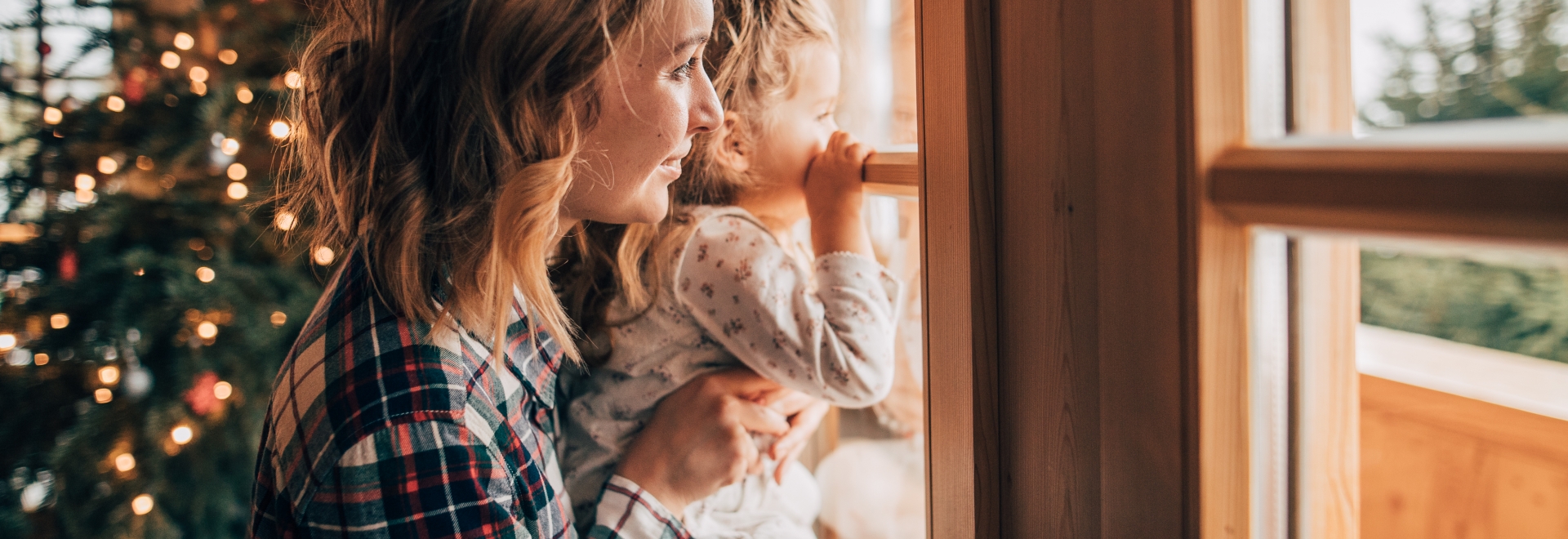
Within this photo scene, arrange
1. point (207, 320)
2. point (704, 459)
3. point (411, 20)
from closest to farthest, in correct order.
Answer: point (411, 20)
point (704, 459)
point (207, 320)

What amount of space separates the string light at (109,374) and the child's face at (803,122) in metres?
1.78

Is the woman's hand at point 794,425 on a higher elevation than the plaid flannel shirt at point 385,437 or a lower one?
lower

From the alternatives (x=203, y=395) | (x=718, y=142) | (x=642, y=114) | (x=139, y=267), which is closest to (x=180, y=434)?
(x=203, y=395)

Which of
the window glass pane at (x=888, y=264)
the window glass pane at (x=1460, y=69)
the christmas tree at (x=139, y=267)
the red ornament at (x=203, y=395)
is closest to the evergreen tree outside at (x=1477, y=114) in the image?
the window glass pane at (x=1460, y=69)

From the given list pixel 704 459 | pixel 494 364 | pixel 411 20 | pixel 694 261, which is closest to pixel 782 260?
pixel 694 261

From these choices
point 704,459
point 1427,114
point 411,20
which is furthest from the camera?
point 704,459

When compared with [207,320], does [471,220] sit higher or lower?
higher

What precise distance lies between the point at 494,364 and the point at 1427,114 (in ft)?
2.15

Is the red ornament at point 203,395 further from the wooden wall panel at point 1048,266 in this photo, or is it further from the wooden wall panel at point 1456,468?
the wooden wall panel at point 1456,468

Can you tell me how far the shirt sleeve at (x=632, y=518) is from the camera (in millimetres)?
866

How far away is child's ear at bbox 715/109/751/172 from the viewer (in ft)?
3.12

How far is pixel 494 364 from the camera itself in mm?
696

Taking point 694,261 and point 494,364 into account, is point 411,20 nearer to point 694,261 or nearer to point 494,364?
point 494,364

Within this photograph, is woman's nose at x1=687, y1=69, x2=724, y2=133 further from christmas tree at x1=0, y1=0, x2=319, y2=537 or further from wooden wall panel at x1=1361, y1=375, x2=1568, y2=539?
christmas tree at x1=0, y1=0, x2=319, y2=537
